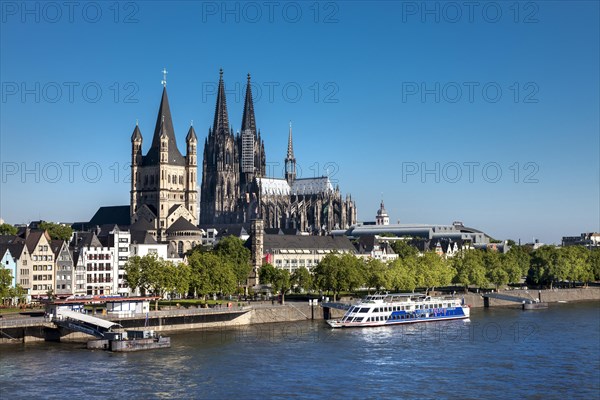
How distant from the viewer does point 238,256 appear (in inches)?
5915

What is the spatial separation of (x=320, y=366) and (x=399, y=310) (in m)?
43.9

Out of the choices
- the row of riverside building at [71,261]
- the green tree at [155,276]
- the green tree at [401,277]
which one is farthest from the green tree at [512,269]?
the green tree at [155,276]

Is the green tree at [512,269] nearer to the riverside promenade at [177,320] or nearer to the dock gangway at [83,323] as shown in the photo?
the riverside promenade at [177,320]

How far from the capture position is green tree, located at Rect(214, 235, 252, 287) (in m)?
142

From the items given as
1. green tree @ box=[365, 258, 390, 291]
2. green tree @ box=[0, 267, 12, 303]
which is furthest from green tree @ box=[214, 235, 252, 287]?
green tree @ box=[0, 267, 12, 303]

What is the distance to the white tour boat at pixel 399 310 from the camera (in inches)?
4473

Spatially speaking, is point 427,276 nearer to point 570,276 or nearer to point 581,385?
point 570,276

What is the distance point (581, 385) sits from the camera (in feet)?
228

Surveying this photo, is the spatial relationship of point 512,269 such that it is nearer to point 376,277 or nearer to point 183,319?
point 376,277

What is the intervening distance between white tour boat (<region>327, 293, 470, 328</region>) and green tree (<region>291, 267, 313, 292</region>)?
16.5m

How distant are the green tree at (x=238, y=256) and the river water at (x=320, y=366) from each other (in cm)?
3602

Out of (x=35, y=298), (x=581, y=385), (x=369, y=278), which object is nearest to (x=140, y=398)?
(x=581, y=385)

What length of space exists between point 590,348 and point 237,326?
133ft

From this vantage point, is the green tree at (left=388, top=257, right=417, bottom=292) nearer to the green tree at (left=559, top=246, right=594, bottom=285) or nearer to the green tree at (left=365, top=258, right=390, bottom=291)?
the green tree at (left=365, top=258, right=390, bottom=291)
